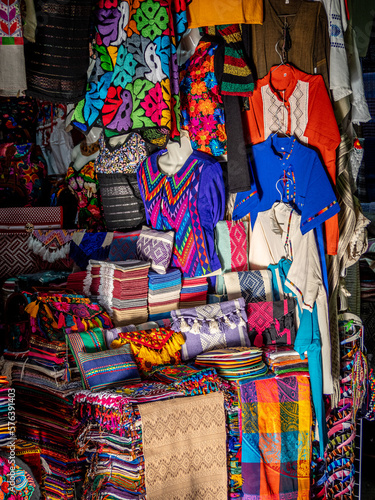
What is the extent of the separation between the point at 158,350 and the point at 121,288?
395 millimetres

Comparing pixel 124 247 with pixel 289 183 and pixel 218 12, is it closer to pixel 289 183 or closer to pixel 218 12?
pixel 289 183

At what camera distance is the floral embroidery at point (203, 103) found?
3.00m

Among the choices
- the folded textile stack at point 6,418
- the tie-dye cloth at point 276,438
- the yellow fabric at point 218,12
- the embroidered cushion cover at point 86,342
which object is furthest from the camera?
the yellow fabric at point 218,12

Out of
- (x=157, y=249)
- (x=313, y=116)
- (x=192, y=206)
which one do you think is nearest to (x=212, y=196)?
(x=192, y=206)

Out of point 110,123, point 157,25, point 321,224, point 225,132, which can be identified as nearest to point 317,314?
point 321,224

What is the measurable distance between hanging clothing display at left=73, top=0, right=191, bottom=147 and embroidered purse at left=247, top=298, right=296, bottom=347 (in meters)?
1.21

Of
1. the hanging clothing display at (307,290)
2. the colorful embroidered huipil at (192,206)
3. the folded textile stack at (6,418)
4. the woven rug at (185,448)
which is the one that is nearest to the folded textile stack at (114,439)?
the woven rug at (185,448)

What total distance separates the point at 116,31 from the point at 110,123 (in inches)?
17.8

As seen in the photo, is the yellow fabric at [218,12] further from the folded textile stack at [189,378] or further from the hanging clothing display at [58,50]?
the folded textile stack at [189,378]

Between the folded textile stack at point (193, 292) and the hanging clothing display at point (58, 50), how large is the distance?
1272 millimetres

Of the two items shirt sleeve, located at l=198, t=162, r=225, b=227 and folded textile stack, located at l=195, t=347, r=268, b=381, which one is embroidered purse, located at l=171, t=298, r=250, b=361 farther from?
shirt sleeve, located at l=198, t=162, r=225, b=227

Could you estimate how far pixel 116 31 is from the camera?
2631 mm

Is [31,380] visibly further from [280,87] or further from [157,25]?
[280,87]

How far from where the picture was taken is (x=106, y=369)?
2.56m
